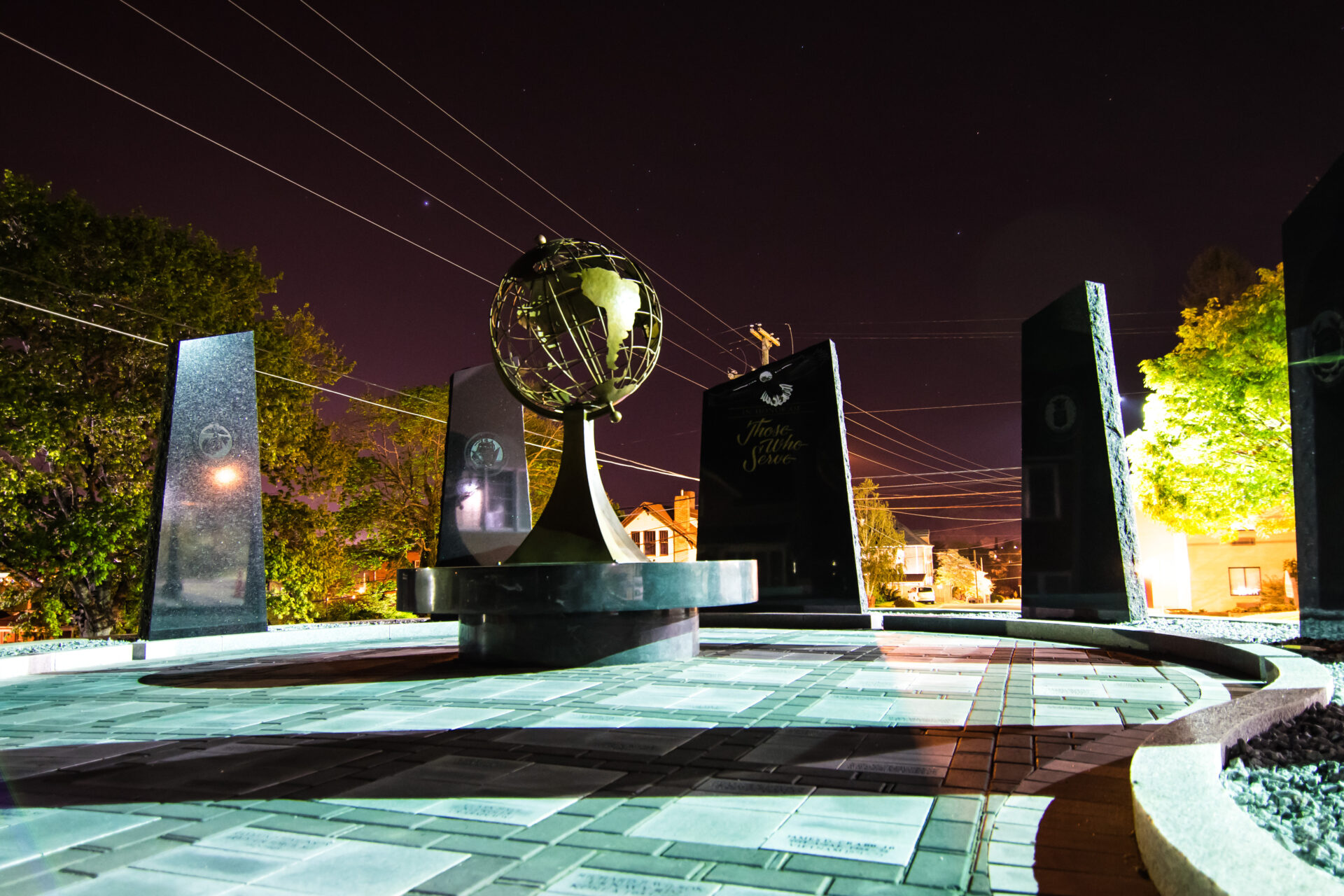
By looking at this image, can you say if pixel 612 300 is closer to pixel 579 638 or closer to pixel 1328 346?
pixel 579 638

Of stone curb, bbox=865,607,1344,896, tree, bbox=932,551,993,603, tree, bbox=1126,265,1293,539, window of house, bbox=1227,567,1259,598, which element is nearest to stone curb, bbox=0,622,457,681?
stone curb, bbox=865,607,1344,896

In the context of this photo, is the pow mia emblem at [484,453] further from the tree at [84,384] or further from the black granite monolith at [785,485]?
the tree at [84,384]

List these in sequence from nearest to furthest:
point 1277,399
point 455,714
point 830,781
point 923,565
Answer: point 830,781
point 455,714
point 1277,399
point 923,565

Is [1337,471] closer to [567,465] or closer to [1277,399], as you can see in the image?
[567,465]

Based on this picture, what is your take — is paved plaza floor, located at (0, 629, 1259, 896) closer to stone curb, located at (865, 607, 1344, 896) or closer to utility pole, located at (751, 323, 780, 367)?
stone curb, located at (865, 607, 1344, 896)

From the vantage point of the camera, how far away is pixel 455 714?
5414mm

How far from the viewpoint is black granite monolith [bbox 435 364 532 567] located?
1522 centimetres

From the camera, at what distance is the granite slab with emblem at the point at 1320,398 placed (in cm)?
772

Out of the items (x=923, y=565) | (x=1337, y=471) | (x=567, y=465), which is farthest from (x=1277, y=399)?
(x=923, y=565)

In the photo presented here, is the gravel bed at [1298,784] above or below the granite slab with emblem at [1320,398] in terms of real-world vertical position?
below

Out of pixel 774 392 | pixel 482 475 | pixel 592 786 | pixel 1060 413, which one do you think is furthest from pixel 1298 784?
pixel 482 475

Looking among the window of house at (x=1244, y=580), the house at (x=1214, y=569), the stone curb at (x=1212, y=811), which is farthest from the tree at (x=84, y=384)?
the window of house at (x=1244, y=580)

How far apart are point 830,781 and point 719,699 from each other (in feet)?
7.81

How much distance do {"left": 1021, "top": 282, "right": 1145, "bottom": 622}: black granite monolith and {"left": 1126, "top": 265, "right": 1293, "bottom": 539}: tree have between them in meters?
6.69
